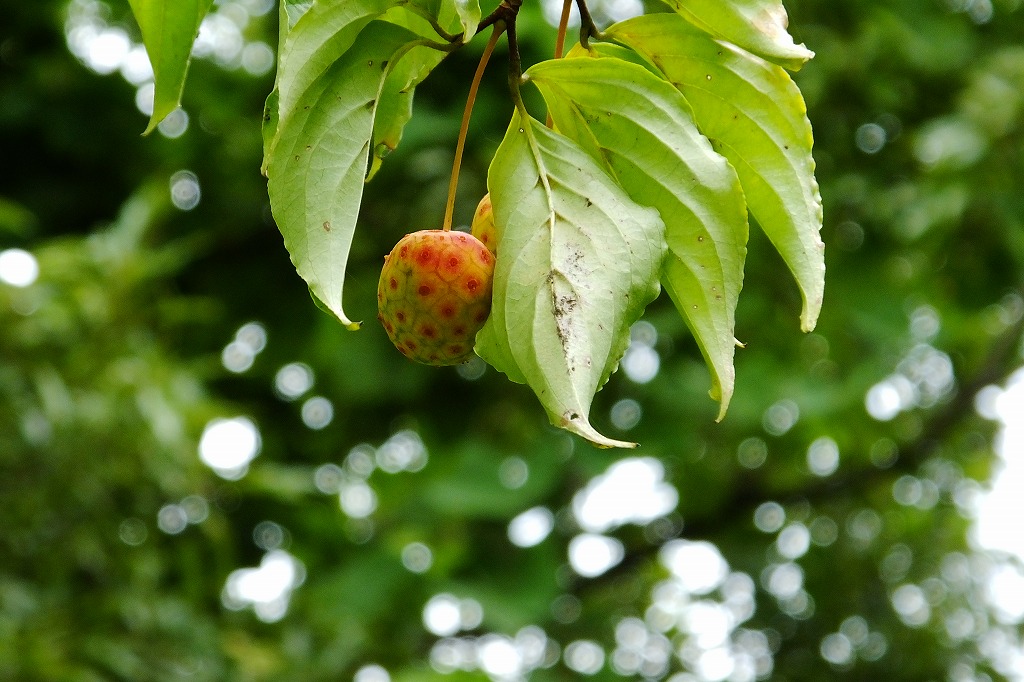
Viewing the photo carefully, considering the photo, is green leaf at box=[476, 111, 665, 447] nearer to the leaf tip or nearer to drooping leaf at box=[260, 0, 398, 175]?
the leaf tip

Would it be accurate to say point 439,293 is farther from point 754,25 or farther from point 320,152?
point 754,25

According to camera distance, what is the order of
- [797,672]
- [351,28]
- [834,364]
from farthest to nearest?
1. [797,672]
2. [834,364]
3. [351,28]

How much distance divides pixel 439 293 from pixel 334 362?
2434 millimetres

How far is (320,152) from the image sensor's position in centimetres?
58

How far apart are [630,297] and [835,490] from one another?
4.05 metres

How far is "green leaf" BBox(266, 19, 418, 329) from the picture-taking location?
563 mm

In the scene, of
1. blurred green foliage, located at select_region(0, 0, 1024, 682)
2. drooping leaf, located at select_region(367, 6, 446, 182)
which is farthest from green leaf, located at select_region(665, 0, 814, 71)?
blurred green foliage, located at select_region(0, 0, 1024, 682)

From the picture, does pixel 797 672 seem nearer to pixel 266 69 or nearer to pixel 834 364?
pixel 834 364

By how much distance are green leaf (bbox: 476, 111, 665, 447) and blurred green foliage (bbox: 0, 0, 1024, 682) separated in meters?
1.75

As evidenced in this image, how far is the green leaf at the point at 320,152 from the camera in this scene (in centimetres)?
56

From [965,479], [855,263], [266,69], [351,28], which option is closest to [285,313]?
[266,69]

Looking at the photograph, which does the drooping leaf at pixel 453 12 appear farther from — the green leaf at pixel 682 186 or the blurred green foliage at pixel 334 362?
the blurred green foliage at pixel 334 362

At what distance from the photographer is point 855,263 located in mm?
3395

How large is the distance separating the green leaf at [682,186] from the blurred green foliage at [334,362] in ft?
5.68
